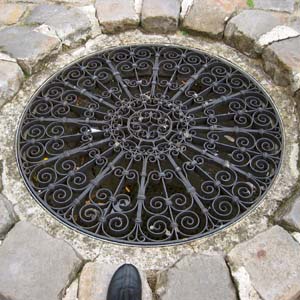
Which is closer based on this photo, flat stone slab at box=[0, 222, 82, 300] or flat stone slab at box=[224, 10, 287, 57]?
flat stone slab at box=[0, 222, 82, 300]

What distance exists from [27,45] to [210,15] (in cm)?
168

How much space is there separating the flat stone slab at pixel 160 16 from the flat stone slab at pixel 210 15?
112 millimetres

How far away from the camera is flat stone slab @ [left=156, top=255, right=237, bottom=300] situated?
2582 millimetres

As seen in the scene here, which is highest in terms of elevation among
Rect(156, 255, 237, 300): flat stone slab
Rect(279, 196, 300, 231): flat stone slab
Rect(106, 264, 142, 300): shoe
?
Rect(279, 196, 300, 231): flat stone slab

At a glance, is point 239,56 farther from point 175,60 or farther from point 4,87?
point 4,87

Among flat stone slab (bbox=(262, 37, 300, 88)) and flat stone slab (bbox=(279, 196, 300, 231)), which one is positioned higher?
flat stone slab (bbox=(262, 37, 300, 88))

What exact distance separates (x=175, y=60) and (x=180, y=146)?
1.00 meters

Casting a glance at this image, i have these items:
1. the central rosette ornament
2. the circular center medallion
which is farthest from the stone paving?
the circular center medallion

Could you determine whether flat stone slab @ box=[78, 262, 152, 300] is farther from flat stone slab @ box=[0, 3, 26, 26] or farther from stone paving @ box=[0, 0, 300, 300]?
flat stone slab @ box=[0, 3, 26, 26]

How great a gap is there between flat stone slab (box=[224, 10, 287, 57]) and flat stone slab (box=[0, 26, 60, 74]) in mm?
1568

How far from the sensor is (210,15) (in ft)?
14.0

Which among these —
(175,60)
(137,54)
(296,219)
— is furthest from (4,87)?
(296,219)

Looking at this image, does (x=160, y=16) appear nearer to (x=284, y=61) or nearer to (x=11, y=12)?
(x=284, y=61)

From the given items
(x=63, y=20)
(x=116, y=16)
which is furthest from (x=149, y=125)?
(x=63, y=20)
